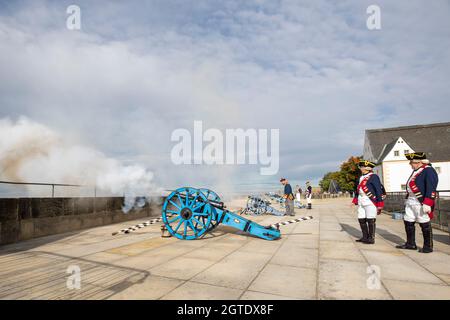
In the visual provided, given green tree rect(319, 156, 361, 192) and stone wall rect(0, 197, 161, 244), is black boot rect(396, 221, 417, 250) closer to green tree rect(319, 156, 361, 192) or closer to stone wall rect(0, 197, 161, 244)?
stone wall rect(0, 197, 161, 244)

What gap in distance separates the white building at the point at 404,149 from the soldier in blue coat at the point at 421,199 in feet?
119

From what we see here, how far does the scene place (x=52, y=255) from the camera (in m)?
5.06

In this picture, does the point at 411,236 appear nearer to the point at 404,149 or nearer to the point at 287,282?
the point at 287,282

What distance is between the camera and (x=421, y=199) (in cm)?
492

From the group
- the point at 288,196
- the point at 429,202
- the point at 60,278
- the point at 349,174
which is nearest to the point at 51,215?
the point at 60,278

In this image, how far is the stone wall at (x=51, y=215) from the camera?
6465 mm

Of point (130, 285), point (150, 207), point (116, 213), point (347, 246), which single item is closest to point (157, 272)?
point (130, 285)

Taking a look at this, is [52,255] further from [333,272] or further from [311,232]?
[311,232]

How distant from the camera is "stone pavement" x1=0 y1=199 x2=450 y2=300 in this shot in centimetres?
309

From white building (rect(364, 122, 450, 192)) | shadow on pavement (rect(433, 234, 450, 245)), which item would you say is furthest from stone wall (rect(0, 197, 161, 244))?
white building (rect(364, 122, 450, 192))

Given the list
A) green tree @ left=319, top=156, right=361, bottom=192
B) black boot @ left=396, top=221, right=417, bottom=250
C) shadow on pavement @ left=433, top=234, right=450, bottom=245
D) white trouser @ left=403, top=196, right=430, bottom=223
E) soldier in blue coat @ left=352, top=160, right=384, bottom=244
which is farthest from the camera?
green tree @ left=319, top=156, right=361, bottom=192

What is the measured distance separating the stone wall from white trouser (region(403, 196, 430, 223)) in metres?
8.76

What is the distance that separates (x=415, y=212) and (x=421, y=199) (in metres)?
0.33

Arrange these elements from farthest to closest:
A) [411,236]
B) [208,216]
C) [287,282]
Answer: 1. [208,216]
2. [411,236]
3. [287,282]
